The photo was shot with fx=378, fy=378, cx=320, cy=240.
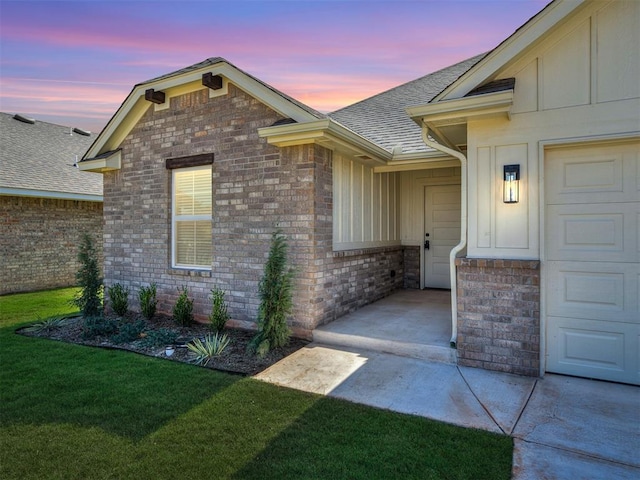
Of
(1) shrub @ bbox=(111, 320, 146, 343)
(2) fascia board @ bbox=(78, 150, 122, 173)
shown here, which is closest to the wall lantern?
(1) shrub @ bbox=(111, 320, 146, 343)

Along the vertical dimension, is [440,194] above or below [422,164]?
below

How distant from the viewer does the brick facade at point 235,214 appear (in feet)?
18.3

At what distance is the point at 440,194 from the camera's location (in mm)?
8602

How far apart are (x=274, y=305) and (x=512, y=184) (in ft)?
10.7

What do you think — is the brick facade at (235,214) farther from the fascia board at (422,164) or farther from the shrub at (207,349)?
the fascia board at (422,164)

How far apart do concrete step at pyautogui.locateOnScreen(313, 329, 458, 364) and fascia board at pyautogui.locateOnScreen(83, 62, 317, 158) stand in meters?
3.07

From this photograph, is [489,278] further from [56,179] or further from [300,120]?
[56,179]

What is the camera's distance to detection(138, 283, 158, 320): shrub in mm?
6629

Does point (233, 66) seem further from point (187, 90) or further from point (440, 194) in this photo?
point (440, 194)

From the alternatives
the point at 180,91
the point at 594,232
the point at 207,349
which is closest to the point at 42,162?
the point at 180,91

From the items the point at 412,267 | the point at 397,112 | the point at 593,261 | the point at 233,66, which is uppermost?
the point at 397,112

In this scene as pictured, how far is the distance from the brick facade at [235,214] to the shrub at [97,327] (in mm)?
1000

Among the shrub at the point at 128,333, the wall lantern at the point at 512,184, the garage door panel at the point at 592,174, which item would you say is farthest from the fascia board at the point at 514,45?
the shrub at the point at 128,333

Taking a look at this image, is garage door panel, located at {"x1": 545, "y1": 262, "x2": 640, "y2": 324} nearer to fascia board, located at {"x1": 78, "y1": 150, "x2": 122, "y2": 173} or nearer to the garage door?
the garage door
